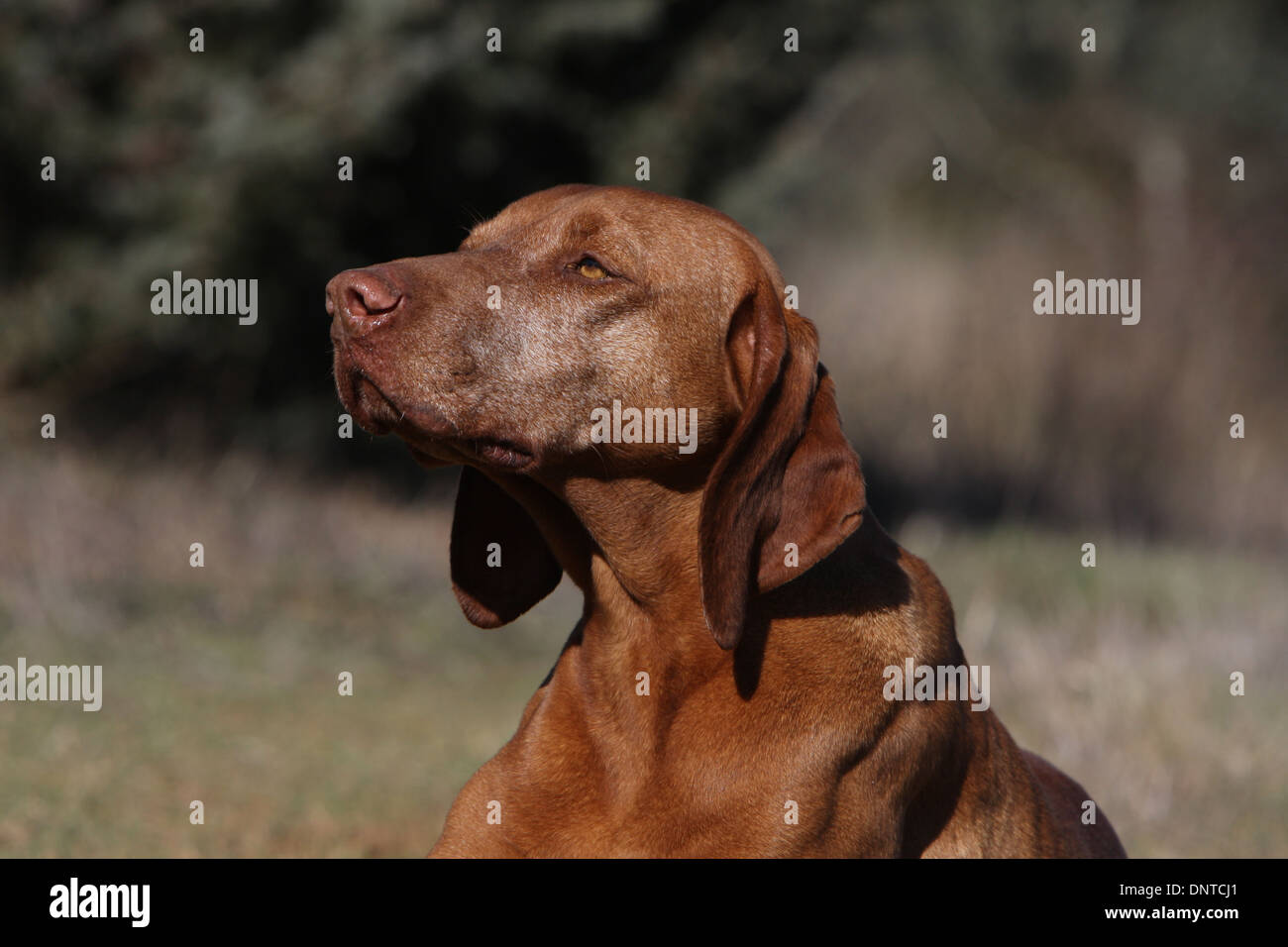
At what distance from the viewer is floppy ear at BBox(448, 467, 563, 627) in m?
4.12

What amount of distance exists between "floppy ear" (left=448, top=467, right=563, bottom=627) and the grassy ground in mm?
1680

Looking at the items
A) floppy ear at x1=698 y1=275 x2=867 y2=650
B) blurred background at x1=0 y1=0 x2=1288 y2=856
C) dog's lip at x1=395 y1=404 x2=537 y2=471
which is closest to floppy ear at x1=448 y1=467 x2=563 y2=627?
dog's lip at x1=395 y1=404 x2=537 y2=471

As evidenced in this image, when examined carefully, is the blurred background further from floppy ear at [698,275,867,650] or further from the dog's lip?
floppy ear at [698,275,867,650]

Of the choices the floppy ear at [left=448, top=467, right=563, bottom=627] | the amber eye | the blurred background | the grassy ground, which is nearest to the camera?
the amber eye

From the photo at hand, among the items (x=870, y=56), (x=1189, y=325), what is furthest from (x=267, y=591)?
(x=1189, y=325)

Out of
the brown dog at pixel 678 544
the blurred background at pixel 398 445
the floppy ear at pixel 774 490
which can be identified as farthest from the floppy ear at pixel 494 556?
the blurred background at pixel 398 445

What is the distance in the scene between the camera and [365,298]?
337 cm

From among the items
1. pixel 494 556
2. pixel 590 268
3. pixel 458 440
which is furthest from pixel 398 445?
pixel 458 440

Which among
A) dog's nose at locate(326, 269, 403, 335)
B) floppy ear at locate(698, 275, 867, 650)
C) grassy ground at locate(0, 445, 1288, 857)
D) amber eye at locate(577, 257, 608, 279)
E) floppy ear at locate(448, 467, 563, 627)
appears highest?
amber eye at locate(577, 257, 608, 279)

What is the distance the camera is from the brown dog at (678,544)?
344 centimetres

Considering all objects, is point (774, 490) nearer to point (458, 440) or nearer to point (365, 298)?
point (458, 440)

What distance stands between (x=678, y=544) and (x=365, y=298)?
3.00 feet

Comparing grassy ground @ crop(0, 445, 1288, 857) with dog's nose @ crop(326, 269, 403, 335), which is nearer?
dog's nose @ crop(326, 269, 403, 335)

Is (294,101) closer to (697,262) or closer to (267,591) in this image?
(267,591)
